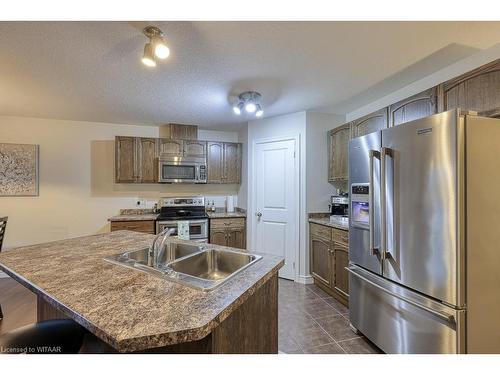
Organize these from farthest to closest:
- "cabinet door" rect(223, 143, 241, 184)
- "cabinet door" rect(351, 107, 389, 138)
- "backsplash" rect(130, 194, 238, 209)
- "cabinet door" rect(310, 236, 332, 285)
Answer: "cabinet door" rect(223, 143, 241, 184)
"backsplash" rect(130, 194, 238, 209)
"cabinet door" rect(310, 236, 332, 285)
"cabinet door" rect(351, 107, 389, 138)

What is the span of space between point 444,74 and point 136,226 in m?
3.90

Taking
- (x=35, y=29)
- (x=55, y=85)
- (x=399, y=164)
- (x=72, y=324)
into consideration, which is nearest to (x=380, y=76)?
(x=399, y=164)

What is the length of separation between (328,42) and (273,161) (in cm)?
203

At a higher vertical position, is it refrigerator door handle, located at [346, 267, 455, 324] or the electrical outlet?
the electrical outlet

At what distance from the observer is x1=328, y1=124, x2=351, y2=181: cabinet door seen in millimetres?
3113

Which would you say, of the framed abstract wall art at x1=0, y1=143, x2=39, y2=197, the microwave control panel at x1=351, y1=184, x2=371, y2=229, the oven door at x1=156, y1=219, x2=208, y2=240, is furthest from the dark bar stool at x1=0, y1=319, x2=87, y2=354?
the framed abstract wall art at x1=0, y1=143, x2=39, y2=197

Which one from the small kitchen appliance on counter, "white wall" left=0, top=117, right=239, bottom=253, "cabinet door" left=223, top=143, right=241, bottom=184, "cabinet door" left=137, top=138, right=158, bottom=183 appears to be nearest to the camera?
the small kitchen appliance on counter

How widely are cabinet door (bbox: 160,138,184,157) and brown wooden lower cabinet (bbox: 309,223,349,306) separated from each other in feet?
7.66

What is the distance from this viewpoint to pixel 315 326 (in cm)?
229

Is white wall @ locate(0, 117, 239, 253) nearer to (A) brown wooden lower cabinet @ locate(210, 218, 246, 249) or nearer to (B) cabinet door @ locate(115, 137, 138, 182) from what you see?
(B) cabinet door @ locate(115, 137, 138, 182)

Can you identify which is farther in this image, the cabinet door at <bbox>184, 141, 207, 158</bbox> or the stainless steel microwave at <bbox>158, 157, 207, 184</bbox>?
the cabinet door at <bbox>184, 141, 207, 158</bbox>

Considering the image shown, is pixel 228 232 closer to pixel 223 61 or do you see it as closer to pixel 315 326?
pixel 315 326

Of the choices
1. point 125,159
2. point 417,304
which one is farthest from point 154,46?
point 125,159
